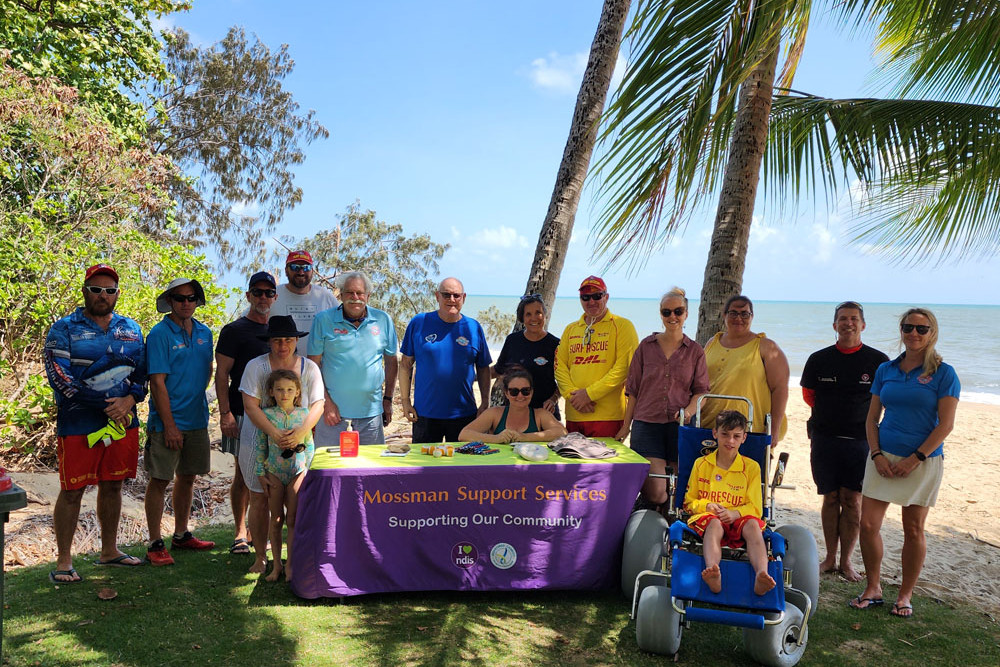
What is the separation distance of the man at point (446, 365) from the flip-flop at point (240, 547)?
1.43m

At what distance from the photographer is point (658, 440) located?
16.3 ft

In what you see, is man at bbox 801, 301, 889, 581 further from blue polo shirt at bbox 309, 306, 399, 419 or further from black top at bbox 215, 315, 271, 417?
black top at bbox 215, 315, 271, 417

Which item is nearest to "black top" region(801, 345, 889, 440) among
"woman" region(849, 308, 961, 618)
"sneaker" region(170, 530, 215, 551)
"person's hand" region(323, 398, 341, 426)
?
"woman" region(849, 308, 961, 618)

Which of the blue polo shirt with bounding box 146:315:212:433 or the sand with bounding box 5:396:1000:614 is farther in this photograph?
the sand with bounding box 5:396:1000:614

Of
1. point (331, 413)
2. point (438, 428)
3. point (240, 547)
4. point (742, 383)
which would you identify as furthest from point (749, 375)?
point (240, 547)

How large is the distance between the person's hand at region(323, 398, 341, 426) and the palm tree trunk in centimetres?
293

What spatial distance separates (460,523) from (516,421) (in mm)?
898

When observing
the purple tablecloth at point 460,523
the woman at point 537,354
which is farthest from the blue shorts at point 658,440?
the woman at point 537,354

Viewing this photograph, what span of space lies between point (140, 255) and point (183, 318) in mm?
4729

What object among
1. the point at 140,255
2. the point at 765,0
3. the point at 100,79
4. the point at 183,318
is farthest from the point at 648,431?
the point at 100,79

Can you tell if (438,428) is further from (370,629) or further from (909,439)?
(909,439)

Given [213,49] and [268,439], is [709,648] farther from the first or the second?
[213,49]

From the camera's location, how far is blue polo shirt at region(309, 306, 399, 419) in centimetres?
510

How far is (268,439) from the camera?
14.8ft
